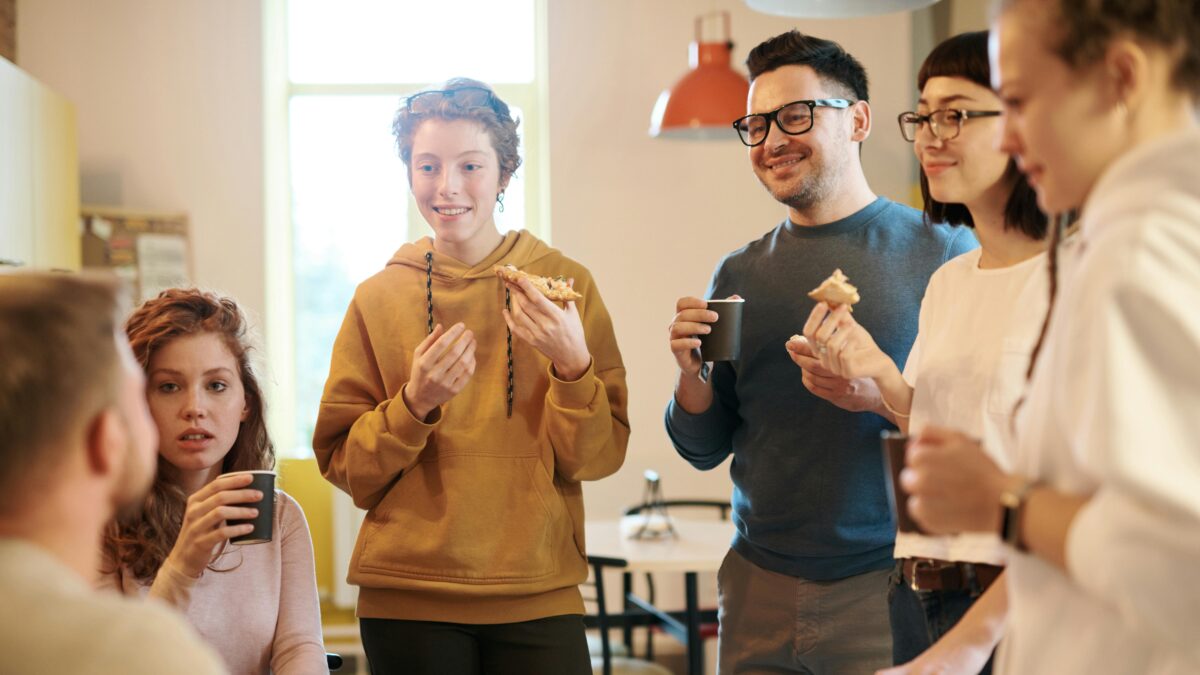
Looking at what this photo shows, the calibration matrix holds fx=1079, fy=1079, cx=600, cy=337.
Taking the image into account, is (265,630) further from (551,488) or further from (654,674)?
(654,674)

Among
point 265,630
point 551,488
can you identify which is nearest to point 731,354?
point 551,488

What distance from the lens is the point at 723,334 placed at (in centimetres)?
202

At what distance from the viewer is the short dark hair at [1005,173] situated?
5.43ft

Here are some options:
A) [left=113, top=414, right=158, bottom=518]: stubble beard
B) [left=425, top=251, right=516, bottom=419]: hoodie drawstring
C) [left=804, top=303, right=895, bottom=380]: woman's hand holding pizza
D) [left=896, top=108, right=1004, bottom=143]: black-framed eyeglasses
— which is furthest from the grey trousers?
[left=113, top=414, right=158, bottom=518]: stubble beard

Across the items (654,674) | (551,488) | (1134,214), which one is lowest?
(654,674)

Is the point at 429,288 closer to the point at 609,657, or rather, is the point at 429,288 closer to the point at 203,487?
the point at 203,487

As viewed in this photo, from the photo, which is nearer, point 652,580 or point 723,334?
point 723,334

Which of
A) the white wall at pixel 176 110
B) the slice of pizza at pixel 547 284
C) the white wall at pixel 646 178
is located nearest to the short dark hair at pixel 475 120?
the slice of pizza at pixel 547 284

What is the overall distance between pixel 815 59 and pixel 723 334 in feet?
2.09

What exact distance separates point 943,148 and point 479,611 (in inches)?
45.3

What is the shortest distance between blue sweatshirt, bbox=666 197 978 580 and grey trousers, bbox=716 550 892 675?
0.03 metres

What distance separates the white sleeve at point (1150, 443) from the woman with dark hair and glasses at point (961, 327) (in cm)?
65

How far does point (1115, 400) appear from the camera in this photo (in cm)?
87

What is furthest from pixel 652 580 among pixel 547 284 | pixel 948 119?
pixel 948 119
